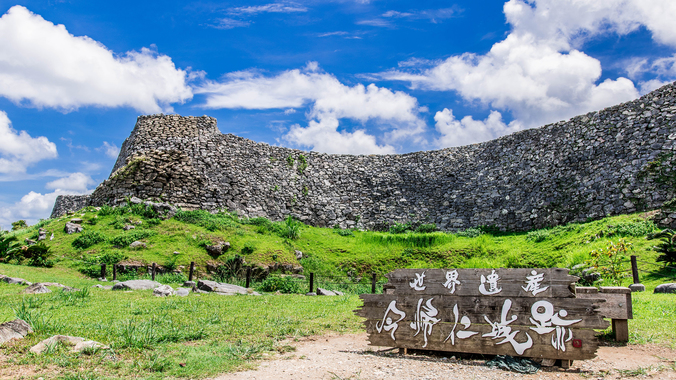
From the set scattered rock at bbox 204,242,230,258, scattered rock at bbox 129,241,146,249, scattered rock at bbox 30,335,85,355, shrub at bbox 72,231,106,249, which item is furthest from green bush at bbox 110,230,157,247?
scattered rock at bbox 30,335,85,355

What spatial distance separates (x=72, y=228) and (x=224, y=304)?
12.7 meters

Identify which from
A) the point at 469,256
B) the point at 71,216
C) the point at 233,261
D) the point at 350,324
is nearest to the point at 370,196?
the point at 469,256

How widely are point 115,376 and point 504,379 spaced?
431 centimetres

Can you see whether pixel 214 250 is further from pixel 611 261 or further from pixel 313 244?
pixel 611 261

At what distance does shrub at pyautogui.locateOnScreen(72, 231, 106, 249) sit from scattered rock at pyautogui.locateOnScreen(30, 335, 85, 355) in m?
13.7

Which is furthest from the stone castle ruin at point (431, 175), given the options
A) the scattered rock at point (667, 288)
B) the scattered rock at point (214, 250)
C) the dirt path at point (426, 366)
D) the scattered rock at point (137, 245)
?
the dirt path at point (426, 366)

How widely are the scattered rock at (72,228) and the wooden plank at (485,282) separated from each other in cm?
1754

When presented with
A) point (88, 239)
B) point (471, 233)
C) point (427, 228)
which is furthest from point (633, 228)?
point (88, 239)

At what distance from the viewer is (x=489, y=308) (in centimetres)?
→ 511

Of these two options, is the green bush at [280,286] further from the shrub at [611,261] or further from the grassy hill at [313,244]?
the shrub at [611,261]

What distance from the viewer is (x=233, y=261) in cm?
1705

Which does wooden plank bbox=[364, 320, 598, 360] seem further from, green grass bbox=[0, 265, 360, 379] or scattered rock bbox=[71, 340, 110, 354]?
scattered rock bbox=[71, 340, 110, 354]

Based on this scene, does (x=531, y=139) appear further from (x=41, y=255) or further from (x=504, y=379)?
(x=41, y=255)

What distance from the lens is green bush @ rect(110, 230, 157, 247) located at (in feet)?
55.8
